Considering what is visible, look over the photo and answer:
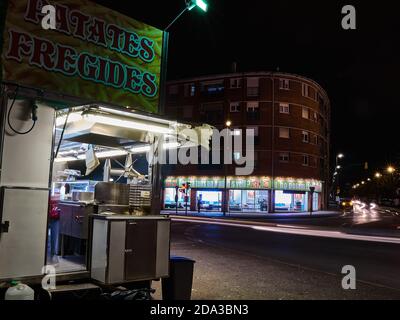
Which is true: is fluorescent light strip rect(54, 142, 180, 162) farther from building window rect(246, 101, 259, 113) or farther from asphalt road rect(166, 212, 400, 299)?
building window rect(246, 101, 259, 113)

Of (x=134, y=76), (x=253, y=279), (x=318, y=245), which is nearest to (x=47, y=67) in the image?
(x=134, y=76)

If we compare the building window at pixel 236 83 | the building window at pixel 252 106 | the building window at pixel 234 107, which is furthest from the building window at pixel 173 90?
the building window at pixel 252 106

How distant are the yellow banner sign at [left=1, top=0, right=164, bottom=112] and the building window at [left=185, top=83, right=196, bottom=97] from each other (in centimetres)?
4199

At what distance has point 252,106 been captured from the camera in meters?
46.1

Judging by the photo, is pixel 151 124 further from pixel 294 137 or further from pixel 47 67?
pixel 294 137

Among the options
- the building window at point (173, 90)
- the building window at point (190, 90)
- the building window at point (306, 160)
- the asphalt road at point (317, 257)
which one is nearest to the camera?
the asphalt road at point (317, 257)

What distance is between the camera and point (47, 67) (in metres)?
5.88

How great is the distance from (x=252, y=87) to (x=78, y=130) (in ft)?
134

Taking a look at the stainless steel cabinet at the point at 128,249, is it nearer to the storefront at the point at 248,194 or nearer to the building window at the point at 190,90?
the storefront at the point at 248,194

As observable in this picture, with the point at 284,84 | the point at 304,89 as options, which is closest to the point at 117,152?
the point at 284,84

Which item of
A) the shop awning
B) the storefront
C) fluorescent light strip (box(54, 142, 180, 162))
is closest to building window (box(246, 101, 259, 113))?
the storefront

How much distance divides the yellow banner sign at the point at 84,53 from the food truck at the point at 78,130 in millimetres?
16

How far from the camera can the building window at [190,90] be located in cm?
4909

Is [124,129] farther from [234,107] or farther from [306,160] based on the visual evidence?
[306,160]
